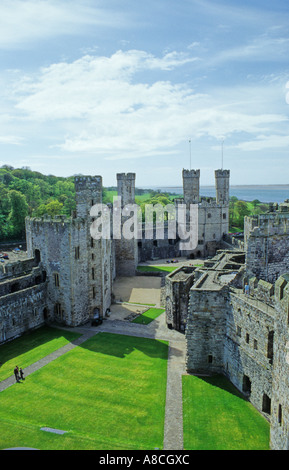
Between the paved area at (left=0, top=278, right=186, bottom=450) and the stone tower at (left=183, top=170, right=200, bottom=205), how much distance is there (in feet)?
76.8

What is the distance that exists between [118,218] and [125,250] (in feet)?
13.4

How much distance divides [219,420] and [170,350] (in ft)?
24.9

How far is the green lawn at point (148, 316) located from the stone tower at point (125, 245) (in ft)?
41.8

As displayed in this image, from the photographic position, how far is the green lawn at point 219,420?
1397cm

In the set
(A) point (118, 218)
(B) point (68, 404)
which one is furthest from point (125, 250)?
(B) point (68, 404)

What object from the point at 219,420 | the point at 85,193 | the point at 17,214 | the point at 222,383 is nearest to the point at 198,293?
the point at 222,383

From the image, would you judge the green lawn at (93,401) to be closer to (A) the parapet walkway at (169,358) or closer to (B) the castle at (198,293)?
(A) the parapet walkway at (169,358)

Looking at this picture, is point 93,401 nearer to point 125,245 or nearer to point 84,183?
point 84,183

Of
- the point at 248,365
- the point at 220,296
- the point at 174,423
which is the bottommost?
the point at 174,423

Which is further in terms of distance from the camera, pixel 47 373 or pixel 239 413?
pixel 47 373

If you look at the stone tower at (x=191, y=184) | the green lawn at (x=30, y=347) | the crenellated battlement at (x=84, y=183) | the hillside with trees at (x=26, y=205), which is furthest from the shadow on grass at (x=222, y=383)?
the stone tower at (x=191, y=184)

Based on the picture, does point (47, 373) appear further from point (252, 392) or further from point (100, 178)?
point (100, 178)

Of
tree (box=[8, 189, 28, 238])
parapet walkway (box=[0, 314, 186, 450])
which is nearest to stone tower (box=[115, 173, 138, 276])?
parapet walkway (box=[0, 314, 186, 450])

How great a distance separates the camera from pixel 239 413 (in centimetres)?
1591
